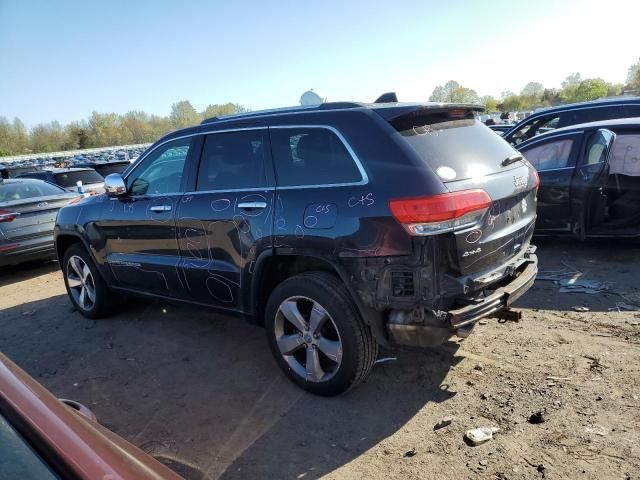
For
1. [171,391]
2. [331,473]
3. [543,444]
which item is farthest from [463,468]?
[171,391]

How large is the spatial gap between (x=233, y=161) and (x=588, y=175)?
4.35m

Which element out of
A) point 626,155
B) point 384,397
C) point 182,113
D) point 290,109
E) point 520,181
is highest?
point 182,113

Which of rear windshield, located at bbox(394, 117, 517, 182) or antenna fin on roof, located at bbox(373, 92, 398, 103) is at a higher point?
antenna fin on roof, located at bbox(373, 92, 398, 103)

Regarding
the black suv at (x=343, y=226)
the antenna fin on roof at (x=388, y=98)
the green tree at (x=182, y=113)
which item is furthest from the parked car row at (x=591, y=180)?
the green tree at (x=182, y=113)

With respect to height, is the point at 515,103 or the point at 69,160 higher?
the point at 515,103

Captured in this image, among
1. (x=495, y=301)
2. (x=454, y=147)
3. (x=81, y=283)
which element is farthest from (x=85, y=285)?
(x=495, y=301)

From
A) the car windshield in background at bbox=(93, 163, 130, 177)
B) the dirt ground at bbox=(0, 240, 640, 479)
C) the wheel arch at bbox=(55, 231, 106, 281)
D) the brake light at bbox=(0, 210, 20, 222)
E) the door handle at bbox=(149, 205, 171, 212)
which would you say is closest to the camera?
the dirt ground at bbox=(0, 240, 640, 479)

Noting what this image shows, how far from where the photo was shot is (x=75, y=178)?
1170 cm

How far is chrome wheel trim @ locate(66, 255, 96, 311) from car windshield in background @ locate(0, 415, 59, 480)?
13.8ft

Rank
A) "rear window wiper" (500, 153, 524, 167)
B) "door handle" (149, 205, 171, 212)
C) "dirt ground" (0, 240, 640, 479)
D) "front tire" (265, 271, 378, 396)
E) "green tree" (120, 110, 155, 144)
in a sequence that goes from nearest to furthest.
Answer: "dirt ground" (0, 240, 640, 479), "front tire" (265, 271, 378, 396), "rear window wiper" (500, 153, 524, 167), "door handle" (149, 205, 171, 212), "green tree" (120, 110, 155, 144)

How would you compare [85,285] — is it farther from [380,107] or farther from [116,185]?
[380,107]

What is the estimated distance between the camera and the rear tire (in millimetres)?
5180

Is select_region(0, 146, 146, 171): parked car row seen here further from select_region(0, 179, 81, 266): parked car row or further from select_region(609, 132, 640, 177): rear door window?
select_region(609, 132, 640, 177): rear door window

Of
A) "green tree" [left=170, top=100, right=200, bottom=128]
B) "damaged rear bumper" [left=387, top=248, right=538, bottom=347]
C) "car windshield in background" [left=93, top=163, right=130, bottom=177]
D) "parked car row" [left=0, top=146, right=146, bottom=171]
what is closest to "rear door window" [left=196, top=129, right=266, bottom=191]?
"damaged rear bumper" [left=387, top=248, right=538, bottom=347]
